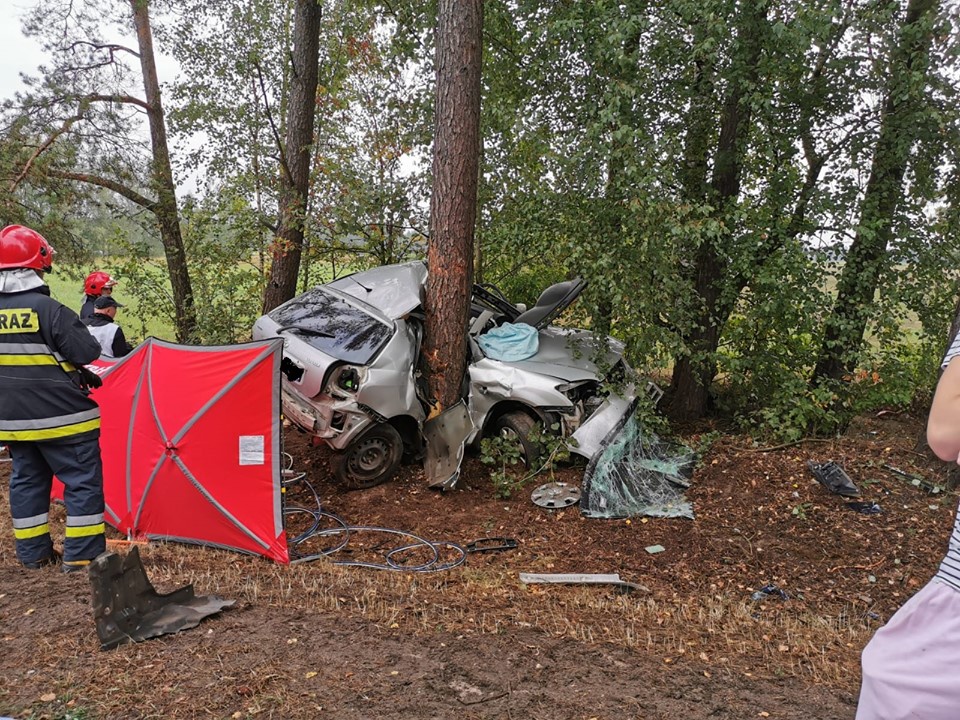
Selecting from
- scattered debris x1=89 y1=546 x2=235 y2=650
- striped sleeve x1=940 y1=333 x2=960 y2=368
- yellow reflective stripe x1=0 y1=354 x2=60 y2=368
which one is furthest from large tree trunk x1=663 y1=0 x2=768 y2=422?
yellow reflective stripe x1=0 y1=354 x2=60 y2=368

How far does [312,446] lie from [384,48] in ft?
19.8

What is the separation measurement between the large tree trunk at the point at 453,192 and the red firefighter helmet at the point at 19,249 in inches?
131

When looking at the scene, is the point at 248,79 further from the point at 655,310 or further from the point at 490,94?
the point at 655,310

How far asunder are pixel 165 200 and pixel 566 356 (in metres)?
7.35

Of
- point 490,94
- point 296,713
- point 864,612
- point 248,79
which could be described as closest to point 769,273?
point 864,612

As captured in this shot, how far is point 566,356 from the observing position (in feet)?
22.7

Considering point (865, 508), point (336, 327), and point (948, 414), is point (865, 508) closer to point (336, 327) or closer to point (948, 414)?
point (948, 414)

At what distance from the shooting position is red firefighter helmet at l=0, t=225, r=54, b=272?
403cm

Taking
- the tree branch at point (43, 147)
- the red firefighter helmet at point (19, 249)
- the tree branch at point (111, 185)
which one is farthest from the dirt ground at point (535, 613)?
the tree branch at point (111, 185)

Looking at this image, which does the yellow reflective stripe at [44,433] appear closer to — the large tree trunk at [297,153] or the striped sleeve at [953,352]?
the striped sleeve at [953,352]

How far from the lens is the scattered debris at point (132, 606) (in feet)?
10.5

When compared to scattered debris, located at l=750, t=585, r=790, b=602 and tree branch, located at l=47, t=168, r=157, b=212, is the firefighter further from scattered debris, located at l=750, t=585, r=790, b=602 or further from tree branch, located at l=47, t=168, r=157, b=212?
scattered debris, located at l=750, t=585, r=790, b=602

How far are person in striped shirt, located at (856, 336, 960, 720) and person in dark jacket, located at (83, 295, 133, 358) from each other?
662 cm

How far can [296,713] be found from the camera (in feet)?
8.87
